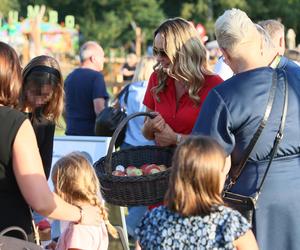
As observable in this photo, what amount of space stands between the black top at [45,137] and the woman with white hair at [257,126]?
2.86ft

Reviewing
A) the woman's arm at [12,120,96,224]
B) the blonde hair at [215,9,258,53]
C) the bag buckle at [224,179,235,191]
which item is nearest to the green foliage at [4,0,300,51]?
the blonde hair at [215,9,258,53]

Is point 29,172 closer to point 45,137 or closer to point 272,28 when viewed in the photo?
point 45,137

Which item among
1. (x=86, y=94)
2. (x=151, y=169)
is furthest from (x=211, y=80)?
(x=86, y=94)

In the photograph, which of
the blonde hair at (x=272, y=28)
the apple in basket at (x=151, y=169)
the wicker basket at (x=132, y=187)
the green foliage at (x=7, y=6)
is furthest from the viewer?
the green foliage at (x=7, y=6)

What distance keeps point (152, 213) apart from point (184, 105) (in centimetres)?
133

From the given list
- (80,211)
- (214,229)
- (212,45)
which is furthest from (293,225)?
(212,45)

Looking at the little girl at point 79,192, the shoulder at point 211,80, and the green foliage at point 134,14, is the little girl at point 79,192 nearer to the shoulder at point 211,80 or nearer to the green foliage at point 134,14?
the shoulder at point 211,80

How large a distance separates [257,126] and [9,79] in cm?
120

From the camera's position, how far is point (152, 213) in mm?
3229

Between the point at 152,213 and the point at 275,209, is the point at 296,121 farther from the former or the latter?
the point at 152,213

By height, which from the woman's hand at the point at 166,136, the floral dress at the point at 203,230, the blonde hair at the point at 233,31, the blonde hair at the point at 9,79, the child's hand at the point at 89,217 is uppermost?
the blonde hair at the point at 233,31

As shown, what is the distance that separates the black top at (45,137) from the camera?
13.1 feet

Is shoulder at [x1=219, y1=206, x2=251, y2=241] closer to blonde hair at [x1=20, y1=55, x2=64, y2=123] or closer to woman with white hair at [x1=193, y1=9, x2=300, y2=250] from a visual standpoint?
woman with white hair at [x1=193, y1=9, x2=300, y2=250]

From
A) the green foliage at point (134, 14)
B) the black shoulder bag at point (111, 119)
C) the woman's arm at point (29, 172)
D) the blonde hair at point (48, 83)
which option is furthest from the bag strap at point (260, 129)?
the green foliage at point (134, 14)
